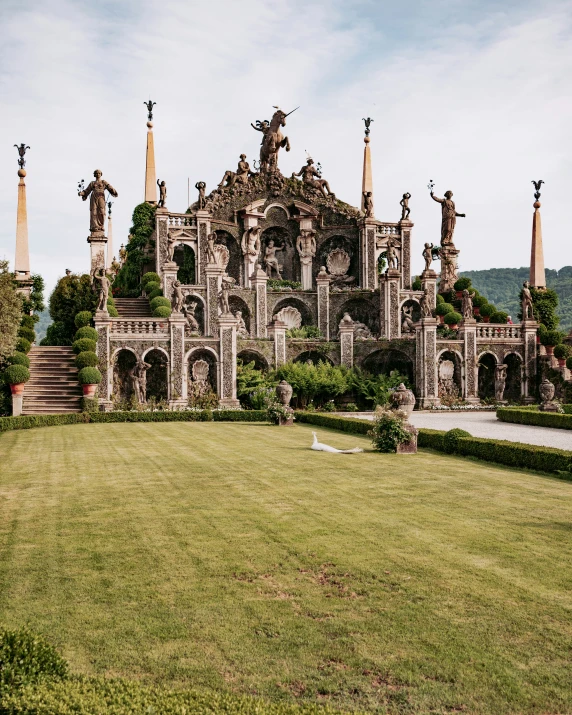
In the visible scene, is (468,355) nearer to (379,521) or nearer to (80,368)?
(80,368)

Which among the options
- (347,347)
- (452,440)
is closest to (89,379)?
(347,347)

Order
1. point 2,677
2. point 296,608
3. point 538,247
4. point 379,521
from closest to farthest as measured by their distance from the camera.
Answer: point 2,677
point 296,608
point 379,521
point 538,247

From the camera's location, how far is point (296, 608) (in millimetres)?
8094

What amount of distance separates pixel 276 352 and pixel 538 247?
87.1 ft

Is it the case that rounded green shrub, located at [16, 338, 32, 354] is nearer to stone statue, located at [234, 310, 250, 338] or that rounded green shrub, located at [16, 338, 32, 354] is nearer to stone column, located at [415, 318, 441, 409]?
stone statue, located at [234, 310, 250, 338]

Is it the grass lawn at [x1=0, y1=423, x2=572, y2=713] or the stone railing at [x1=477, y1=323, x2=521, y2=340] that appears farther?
the stone railing at [x1=477, y1=323, x2=521, y2=340]

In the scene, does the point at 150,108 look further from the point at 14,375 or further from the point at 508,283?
the point at 508,283

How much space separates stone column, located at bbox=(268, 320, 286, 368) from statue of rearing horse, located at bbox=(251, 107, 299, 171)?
17.9 m

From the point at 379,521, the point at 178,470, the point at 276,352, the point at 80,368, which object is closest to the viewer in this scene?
the point at 379,521

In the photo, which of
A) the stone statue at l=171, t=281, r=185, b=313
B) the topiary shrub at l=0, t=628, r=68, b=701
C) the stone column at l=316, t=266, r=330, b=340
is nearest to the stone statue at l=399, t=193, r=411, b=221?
the stone column at l=316, t=266, r=330, b=340

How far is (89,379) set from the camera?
35875 millimetres

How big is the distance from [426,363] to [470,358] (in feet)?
8.98

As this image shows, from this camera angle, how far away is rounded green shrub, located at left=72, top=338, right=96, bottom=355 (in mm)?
38312

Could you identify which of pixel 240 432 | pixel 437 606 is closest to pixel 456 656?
pixel 437 606
